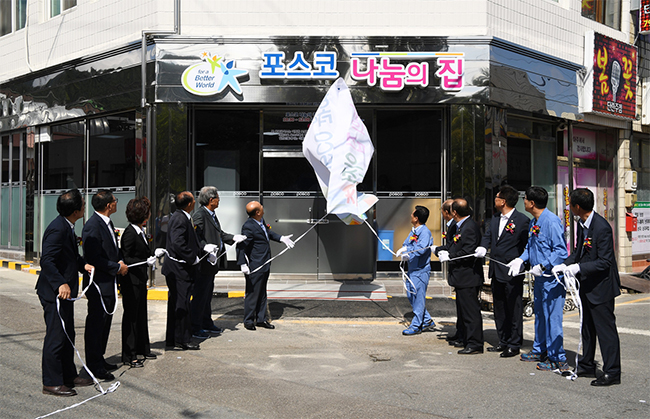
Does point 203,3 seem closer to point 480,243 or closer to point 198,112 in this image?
point 198,112

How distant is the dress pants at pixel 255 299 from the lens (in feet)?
29.3

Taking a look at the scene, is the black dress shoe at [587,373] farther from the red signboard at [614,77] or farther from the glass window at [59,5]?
the glass window at [59,5]

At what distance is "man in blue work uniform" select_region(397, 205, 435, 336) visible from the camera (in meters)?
8.70

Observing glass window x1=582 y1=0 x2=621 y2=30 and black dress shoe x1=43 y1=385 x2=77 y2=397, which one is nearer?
black dress shoe x1=43 y1=385 x2=77 y2=397

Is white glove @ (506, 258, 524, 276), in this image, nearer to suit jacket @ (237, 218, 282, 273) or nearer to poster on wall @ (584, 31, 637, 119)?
suit jacket @ (237, 218, 282, 273)

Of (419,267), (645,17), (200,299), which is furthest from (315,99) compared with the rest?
(645,17)

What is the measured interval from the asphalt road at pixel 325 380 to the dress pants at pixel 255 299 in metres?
0.29

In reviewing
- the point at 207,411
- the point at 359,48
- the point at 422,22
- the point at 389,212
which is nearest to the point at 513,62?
the point at 422,22

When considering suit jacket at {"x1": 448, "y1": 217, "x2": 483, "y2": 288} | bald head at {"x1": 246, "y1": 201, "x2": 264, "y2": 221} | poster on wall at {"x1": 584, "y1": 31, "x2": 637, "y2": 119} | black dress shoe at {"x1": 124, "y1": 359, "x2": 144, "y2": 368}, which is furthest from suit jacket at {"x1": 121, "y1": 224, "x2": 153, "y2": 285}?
poster on wall at {"x1": 584, "y1": 31, "x2": 637, "y2": 119}

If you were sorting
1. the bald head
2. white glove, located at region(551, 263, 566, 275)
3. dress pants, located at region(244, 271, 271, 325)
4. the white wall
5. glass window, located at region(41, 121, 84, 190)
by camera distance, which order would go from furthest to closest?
glass window, located at region(41, 121, 84, 190)
the white wall
the bald head
dress pants, located at region(244, 271, 271, 325)
white glove, located at region(551, 263, 566, 275)

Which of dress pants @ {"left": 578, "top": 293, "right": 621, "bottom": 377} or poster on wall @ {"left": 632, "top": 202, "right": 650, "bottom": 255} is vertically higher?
poster on wall @ {"left": 632, "top": 202, "right": 650, "bottom": 255}

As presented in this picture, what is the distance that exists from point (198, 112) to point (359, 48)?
379 cm

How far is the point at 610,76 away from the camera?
614 inches

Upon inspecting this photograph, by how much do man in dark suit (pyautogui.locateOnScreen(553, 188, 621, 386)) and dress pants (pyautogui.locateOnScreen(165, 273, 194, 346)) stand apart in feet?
14.6
